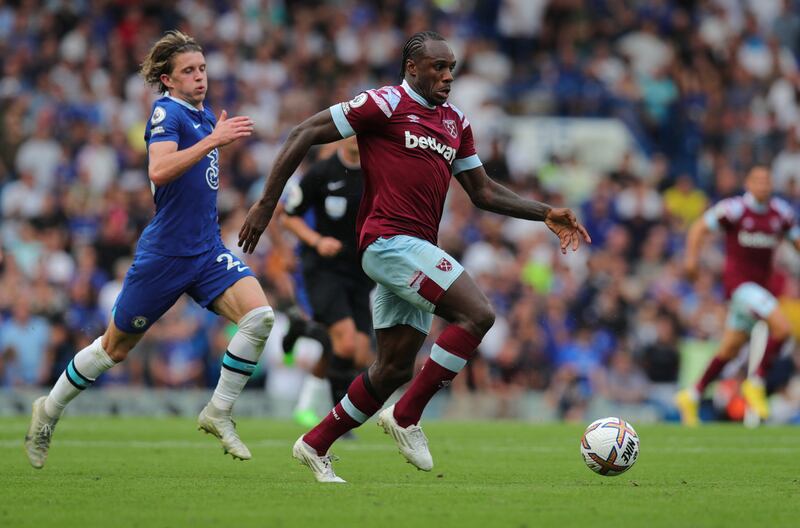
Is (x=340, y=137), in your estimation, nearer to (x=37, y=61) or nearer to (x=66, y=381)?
(x=66, y=381)

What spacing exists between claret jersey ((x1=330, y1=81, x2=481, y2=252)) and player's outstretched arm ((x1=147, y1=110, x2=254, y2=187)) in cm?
64

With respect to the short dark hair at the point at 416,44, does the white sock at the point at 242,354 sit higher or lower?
lower

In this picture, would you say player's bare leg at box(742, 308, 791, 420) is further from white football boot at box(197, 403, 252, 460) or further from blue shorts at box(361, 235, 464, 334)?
white football boot at box(197, 403, 252, 460)

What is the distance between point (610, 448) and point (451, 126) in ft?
7.32

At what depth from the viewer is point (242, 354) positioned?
352 inches

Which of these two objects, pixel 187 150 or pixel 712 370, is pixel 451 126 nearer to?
pixel 187 150

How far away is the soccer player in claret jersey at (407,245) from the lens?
796cm

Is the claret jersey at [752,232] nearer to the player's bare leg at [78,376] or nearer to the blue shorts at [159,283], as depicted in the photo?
the blue shorts at [159,283]

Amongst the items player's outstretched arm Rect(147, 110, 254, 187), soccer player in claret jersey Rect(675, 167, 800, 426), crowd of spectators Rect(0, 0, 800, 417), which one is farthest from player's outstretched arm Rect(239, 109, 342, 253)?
soccer player in claret jersey Rect(675, 167, 800, 426)

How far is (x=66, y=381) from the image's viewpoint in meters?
8.98

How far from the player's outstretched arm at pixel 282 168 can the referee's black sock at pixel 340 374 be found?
177 inches

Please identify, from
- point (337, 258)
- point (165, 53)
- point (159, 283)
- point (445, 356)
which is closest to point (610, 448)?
point (445, 356)

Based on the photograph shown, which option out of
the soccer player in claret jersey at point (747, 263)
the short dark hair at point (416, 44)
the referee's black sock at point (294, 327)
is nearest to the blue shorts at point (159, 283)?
the short dark hair at point (416, 44)

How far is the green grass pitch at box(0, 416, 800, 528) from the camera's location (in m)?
6.57
